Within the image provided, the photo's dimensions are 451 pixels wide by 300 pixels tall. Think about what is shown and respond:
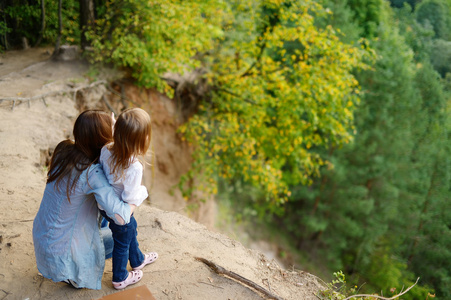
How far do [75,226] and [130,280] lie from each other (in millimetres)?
622

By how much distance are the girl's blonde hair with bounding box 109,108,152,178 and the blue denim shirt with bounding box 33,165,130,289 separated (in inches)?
6.8

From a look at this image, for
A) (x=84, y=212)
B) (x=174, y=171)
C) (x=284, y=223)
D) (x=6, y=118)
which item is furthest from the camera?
(x=284, y=223)

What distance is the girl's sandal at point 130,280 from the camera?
2.36 m

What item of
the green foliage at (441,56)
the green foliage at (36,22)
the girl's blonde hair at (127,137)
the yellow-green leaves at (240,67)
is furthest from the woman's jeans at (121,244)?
the green foliage at (441,56)

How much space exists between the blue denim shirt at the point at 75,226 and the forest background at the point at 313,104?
15.5 feet

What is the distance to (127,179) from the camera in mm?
2045

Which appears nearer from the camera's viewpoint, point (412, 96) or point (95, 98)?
point (95, 98)

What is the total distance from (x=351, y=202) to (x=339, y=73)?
20.9 feet

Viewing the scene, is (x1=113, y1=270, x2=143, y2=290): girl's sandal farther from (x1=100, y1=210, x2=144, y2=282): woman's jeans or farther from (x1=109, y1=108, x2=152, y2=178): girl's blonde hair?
(x1=109, y1=108, x2=152, y2=178): girl's blonde hair

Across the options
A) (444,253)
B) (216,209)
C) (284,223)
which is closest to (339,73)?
(216,209)

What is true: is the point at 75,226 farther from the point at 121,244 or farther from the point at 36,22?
the point at 36,22

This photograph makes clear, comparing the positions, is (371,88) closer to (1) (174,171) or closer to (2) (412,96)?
(2) (412,96)

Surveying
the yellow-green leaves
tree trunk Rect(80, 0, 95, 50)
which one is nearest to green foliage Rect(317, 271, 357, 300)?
the yellow-green leaves

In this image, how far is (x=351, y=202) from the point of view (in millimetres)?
11859
